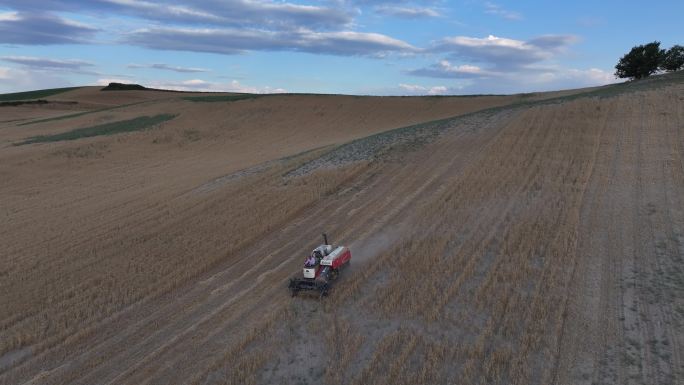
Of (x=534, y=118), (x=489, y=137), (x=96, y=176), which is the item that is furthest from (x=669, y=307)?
(x=96, y=176)

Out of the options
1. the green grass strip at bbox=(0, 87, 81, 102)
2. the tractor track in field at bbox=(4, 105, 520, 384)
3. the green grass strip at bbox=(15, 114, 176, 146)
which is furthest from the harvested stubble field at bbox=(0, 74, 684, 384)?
the green grass strip at bbox=(0, 87, 81, 102)

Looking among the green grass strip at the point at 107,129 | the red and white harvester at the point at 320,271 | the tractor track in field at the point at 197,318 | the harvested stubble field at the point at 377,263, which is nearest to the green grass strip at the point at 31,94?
the green grass strip at the point at 107,129

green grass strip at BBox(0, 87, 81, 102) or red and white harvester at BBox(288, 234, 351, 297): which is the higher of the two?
green grass strip at BBox(0, 87, 81, 102)

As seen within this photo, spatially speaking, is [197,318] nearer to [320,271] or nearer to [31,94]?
[320,271]

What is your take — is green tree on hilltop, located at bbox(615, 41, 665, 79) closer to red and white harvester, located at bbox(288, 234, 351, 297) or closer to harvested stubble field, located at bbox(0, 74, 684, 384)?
harvested stubble field, located at bbox(0, 74, 684, 384)

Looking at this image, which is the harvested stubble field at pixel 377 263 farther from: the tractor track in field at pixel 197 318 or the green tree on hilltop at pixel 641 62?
the green tree on hilltop at pixel 641 62

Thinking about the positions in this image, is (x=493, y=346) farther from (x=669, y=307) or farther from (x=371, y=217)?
(x=371, y=217)

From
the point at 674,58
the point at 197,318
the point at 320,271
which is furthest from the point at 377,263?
the point at 674,58
